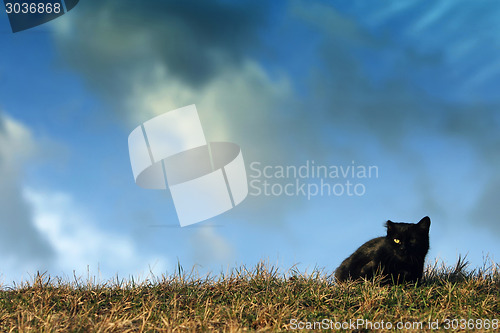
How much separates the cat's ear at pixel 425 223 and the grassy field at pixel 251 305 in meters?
0.98

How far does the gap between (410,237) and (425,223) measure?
0.34 meters

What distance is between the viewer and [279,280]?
351 inches

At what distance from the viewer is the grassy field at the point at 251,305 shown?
7.12 metres

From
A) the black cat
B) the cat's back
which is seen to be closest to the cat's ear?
the black cat

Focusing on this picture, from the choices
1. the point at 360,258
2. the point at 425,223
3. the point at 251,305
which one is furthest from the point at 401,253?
the point at 251,305

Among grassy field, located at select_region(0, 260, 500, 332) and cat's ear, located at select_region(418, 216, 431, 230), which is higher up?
cat's ear, located at select_region(418, 216, 431, 230)

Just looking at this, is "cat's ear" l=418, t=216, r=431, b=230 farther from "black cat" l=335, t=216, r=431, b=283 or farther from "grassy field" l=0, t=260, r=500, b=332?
"grassy field" l=0, t=260, r=500, b=332

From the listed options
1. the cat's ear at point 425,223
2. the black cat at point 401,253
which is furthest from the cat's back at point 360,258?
the cat's ear at point 425,223

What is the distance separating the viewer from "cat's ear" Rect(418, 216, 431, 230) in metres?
8.76

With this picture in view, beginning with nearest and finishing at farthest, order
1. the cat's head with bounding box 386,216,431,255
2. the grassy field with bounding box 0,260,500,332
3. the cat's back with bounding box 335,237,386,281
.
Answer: the grassy field with bounding box 0,260,500,332 → the cat's head with bounding box 386,216,431,255 → the cat's back with bounding box 335,237,386,281

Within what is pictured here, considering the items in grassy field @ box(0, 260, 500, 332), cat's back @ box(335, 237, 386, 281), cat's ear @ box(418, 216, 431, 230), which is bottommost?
grassy field @ box(0, 260, 500, 332)

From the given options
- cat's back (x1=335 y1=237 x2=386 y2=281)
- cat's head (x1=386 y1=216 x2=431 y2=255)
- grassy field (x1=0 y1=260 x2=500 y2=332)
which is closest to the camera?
grassy field (x1=0 y1=260 x2=500 y2=332)

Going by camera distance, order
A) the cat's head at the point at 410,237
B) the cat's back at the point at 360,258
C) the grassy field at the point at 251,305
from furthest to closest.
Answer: the cat's back at the point at 360,258, the cat's head at the point at 410,237, the grassy field at the point at 251,305

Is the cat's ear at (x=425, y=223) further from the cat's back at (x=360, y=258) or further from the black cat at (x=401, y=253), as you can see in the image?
the cat's back at (x=360, y=258)
